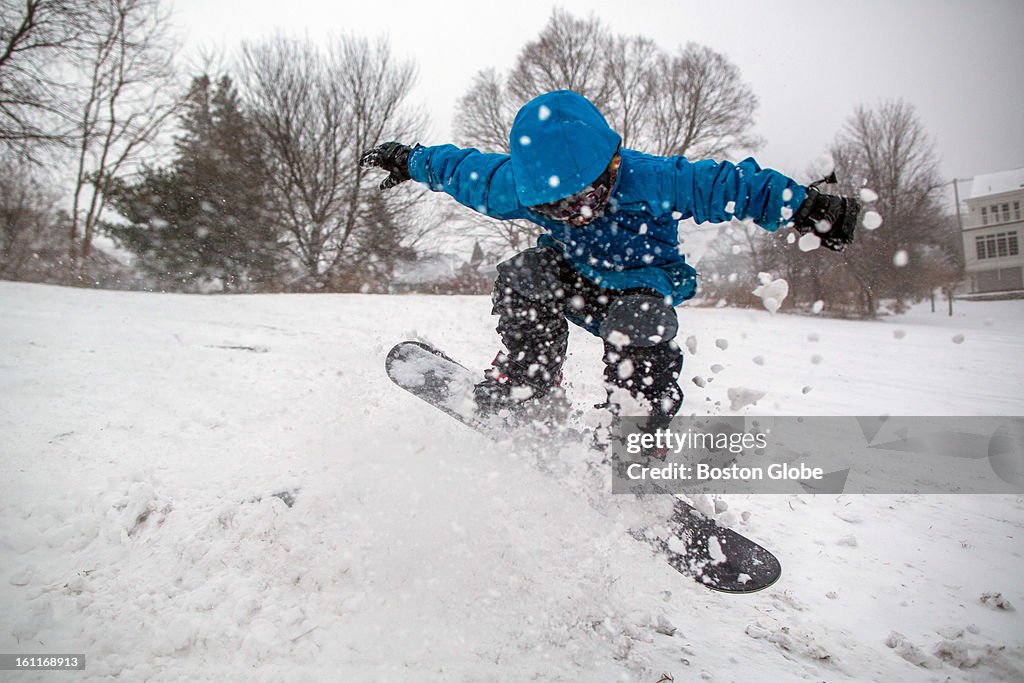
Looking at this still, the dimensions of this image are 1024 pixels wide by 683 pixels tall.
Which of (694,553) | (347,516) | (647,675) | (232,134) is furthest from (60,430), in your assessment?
(232,134)

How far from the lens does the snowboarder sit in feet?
5.05

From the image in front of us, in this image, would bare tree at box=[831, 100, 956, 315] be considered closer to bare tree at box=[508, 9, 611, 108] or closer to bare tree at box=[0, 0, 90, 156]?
bare tree at box=[508, 9, 611, 108]

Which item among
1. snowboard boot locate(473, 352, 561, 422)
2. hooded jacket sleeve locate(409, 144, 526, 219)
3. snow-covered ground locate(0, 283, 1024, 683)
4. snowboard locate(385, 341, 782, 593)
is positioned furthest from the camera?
snowboard boot locate(473, 352, 561, 422)

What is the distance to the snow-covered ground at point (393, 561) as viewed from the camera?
3.90 ft

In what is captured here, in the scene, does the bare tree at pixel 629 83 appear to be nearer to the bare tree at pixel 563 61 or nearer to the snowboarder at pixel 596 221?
the bare tree at pixel 563 61

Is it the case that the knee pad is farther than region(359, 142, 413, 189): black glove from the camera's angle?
No

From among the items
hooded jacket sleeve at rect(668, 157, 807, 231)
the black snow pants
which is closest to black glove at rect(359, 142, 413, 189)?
the black snow pants

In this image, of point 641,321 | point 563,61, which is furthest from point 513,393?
point 563,61

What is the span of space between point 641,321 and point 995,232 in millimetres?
23264

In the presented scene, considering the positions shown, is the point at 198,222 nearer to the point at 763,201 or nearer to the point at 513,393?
the point at 513,393

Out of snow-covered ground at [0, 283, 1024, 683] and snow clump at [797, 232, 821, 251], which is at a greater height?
snow clump at [797, 232, 821, 251]

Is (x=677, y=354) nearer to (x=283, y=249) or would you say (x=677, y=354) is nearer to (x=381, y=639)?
(x=381, y=639)

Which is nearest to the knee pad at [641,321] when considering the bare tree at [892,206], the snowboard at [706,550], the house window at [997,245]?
the snowboard at [706,550]

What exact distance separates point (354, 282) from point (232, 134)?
6.71 metres
